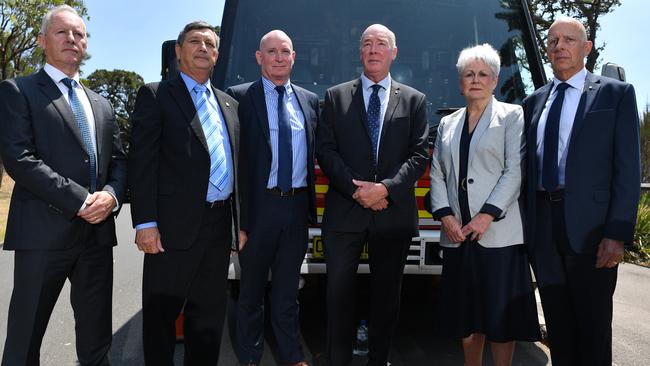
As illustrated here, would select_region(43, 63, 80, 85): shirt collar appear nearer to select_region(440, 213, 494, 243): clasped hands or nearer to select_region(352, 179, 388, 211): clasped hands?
select_region(352, 179, 388, 211): clasped hands

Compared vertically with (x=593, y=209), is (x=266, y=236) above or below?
below

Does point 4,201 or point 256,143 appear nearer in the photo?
point 256,143

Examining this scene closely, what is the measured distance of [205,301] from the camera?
3.07 m

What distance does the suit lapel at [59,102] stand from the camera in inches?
108

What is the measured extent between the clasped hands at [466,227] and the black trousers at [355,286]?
274 millimetres

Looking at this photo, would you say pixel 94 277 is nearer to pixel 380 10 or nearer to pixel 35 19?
pixel 380 10

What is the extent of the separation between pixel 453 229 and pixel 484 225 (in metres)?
0.17

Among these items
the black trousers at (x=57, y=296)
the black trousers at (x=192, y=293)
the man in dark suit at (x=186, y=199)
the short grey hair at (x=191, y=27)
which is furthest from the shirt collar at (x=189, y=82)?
the black trousers at (x=57, y=296)

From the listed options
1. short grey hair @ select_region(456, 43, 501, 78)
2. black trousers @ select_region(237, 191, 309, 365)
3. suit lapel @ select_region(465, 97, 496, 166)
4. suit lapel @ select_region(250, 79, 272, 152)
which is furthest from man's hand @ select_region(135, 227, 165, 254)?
short grey hair @ select_region(456, 43, 501, 78)

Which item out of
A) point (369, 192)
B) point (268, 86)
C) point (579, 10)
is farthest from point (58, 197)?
point (579, 10)

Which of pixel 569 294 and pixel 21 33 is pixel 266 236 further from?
pixel 21 33

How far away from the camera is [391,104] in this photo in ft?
10.8

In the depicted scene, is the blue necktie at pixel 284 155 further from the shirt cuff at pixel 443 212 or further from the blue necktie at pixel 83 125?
the blue necktie at pixel 83 125

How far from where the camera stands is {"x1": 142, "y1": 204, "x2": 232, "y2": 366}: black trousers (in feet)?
9.64
